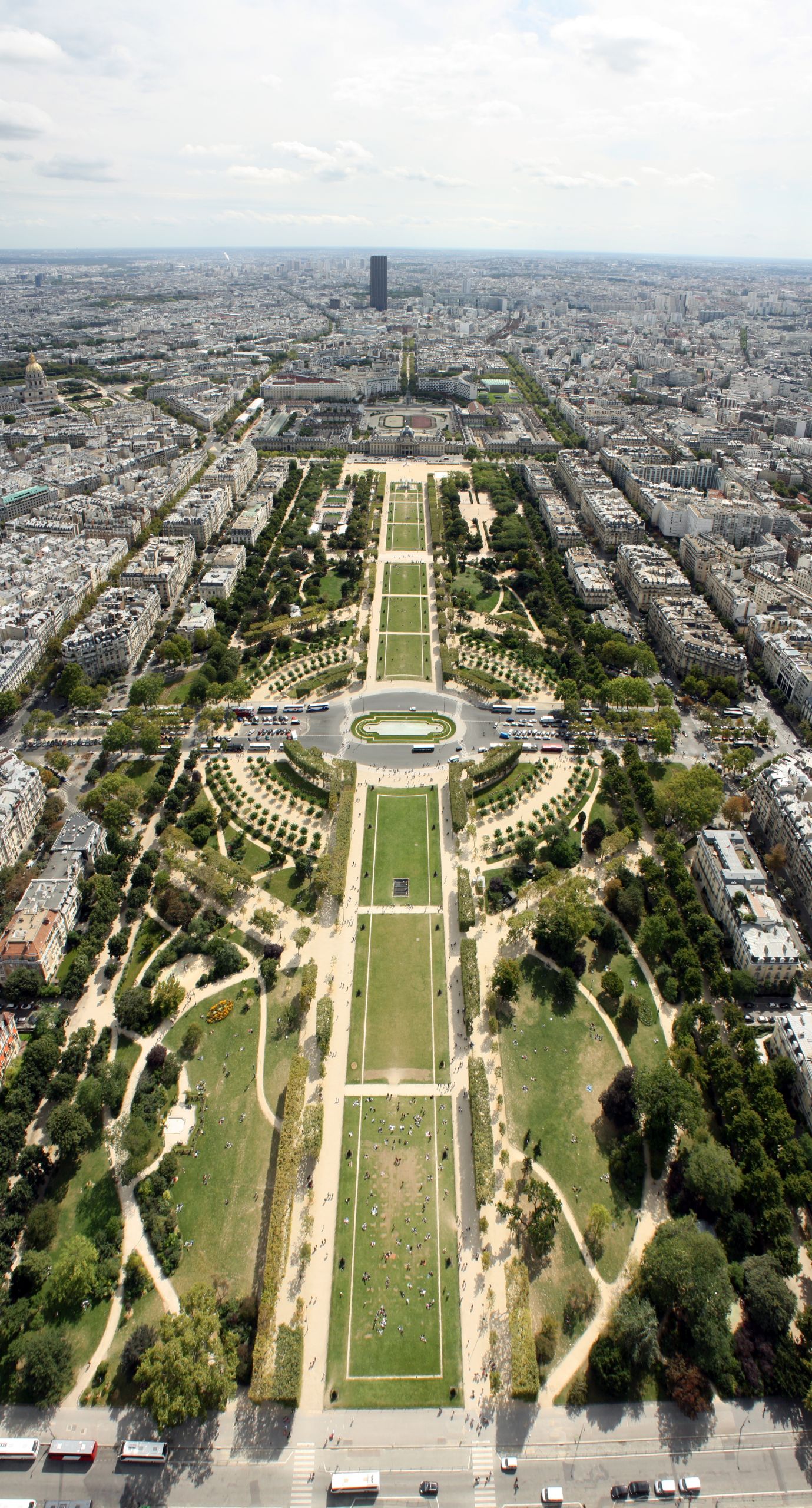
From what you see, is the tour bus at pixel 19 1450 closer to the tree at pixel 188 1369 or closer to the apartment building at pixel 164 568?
the tree at pixel 188 1369

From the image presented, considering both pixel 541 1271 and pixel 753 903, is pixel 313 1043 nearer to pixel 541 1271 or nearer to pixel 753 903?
pixel 541 1271

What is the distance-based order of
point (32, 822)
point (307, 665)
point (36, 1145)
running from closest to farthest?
point (36, 1145), point (32, 822), point (307, 665)

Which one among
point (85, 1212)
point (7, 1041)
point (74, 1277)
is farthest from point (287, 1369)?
point (7, 1041)

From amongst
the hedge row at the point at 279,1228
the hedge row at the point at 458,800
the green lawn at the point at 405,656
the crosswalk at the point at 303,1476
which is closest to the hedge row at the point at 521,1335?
the crosswalk at the point at 303,1476

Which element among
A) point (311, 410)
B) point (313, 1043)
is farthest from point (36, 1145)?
point (311, 410)

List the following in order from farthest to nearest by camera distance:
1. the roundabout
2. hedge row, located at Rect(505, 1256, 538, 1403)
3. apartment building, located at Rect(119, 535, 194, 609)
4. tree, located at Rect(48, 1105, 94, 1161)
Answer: apartment building, located at Rect(119, 535, 194, 609)
the roundabout
tree, located at Rect(48, 1105, 94, 1161)
hedge row, located at Rect(505, 1256, 538, 1403)

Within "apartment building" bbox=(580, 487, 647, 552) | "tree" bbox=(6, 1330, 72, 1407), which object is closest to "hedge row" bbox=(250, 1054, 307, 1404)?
"tree" bbox=(6, 1330, 72, 1407)

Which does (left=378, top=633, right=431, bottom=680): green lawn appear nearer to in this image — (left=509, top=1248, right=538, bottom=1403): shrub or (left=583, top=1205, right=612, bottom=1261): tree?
(left=583, top=1205, right=612, bottom=1261): tree
